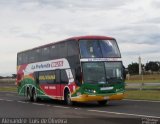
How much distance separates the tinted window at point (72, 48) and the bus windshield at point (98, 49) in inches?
11.3

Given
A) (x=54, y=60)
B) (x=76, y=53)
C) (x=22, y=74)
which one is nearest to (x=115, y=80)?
(x=76, y=53)

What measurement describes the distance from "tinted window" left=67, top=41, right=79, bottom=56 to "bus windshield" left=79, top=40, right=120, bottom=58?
287 millimetres

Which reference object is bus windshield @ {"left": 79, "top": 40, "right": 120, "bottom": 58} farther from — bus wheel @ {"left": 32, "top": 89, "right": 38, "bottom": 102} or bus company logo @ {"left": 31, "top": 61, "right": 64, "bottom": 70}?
bus wheel @ {"left": 32, "top": 89, "right": 38, "bottom": 102}

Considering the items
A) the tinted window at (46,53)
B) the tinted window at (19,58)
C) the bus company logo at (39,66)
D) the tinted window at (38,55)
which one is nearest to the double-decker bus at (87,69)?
the tinted window at (46,53)

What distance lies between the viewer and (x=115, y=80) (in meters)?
25.4

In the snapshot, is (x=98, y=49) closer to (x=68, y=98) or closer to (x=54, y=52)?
(x=68, y=98)

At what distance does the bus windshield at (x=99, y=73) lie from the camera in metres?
25.0

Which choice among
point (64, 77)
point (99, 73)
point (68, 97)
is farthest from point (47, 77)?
point (99, 73)

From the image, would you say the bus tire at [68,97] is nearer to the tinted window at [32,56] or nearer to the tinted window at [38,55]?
the tinted window at [38,55]

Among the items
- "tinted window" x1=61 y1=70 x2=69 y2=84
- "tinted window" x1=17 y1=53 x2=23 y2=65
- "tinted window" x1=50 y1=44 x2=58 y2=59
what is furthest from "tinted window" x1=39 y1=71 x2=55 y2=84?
"tinted window" x1=17 y1=53 x2=23 y2=65

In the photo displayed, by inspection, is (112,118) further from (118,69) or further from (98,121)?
(118,69)

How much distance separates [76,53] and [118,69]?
230cm

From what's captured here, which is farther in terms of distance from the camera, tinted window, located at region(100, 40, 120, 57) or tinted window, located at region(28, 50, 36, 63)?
tinted window, located at region(28, 50, 36, 63)

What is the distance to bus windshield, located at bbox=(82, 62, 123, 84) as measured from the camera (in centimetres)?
2500
